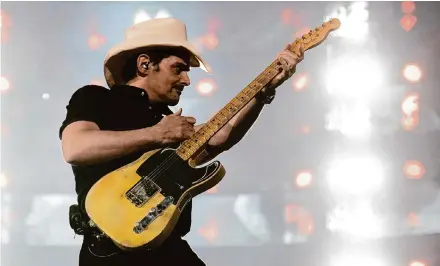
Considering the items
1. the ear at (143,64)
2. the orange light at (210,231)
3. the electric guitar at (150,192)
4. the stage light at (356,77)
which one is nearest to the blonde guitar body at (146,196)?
the electric guitar at (150,192)

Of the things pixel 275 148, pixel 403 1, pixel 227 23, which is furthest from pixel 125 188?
pixel 403 1

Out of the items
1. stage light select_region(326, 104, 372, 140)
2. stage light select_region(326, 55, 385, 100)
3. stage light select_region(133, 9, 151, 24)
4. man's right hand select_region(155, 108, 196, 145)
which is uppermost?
stage light select_region(326, 55, 385, 100)

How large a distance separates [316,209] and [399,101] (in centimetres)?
54

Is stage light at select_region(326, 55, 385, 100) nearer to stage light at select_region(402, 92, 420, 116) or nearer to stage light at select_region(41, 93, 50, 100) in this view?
stage light at select_region(402, 92, 420, 116)

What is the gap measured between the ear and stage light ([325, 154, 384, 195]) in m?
0.87

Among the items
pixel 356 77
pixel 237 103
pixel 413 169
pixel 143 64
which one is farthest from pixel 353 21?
pixel 143 64

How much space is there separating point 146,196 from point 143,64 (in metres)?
0.43

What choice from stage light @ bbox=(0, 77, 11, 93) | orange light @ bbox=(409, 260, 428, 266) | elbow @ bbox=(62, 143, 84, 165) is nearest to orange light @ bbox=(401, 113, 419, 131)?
orange light @ bbox=(409, 260, 428, 266)

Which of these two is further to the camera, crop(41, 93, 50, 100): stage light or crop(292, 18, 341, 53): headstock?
crop(41, 93, 50, 100): stage light

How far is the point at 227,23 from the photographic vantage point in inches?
93.8

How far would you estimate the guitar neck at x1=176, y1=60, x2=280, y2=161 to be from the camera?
66.7 inches

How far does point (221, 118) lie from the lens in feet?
5.70

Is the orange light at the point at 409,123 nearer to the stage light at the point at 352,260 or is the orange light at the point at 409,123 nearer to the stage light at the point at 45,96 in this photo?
the stage light at the point at 352,260

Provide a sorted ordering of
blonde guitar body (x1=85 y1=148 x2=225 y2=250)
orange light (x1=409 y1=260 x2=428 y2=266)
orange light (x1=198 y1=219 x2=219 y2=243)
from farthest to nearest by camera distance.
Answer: orange light (x1=409 y1=260 x2=428 y2=266)
orange light (x1=198 y1=219 x2=219 y2=243)
blonde guitar body (x1=85 y1=148 x2=225 y2=250)
